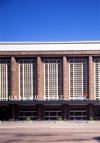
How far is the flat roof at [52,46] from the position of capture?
50531 mm

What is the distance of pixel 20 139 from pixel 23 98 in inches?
1017

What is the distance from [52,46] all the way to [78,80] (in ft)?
41.3

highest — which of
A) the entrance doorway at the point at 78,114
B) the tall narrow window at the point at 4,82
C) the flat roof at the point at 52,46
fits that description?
the flat roof at the point at 52,46

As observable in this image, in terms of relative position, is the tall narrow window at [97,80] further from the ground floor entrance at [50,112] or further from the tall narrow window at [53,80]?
the tall narrow window at [53,80]

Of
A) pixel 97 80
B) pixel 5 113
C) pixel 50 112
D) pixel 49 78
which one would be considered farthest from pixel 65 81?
pixel 5 113

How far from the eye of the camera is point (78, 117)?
50.2m

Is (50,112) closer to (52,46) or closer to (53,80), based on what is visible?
(53,80)

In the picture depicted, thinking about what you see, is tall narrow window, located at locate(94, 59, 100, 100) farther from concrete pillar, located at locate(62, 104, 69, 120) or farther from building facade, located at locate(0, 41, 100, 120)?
concrete pillar, located at locate(62, 104, 69, 120)

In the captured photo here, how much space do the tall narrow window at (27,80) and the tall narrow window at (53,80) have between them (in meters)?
3.86

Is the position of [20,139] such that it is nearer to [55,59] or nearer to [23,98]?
[23,98]

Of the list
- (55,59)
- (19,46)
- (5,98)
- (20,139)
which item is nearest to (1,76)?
(5,98)

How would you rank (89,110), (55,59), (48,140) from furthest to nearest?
(55,59) → (89,110) → (48,140)

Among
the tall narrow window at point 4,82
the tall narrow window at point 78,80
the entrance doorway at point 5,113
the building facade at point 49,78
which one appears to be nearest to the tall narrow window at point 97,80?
the building facade at point 49,78

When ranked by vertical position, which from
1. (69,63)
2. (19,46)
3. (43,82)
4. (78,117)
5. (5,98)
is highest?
(19,46)
